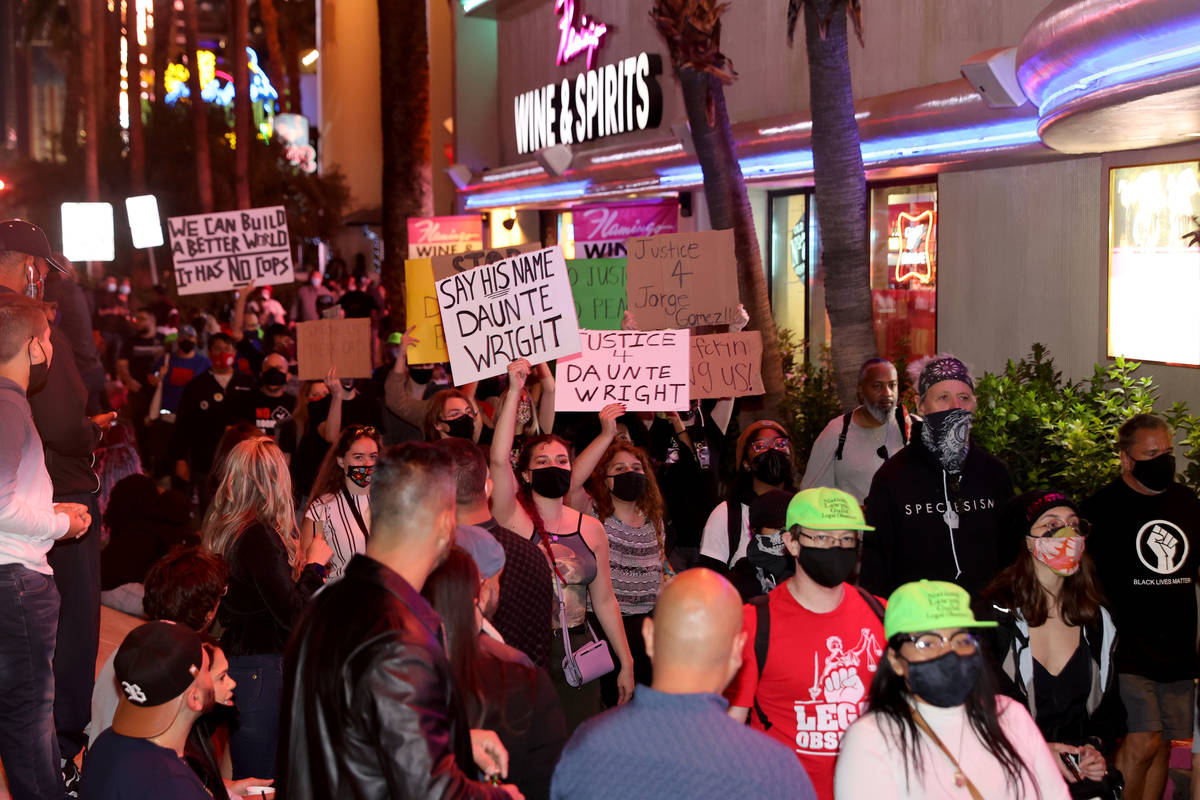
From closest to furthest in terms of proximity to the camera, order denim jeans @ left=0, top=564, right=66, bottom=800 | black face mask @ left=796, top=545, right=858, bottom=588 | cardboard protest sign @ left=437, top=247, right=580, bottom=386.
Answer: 1. black face mask @ left=796, top=545, right=858, bottom=588
2. denim jeans @ left=0, top=564, right=66, bottom=800
3. cardboard protest sign @ left=437, top=247, right=580, bottom=386

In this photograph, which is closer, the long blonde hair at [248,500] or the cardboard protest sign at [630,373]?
the long blonde hair at [248,500]

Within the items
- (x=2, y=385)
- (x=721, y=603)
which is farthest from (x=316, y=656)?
(x=2, y=385)

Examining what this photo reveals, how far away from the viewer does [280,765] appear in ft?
11.3

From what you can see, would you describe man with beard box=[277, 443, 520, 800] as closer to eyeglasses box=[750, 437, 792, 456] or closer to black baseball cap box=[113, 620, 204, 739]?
black baseball cap box=[113, 620, 204, 739]

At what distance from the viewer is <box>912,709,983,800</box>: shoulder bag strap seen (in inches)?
136

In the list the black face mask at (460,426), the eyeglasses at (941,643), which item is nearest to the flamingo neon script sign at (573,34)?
the black face mask at (460,426)

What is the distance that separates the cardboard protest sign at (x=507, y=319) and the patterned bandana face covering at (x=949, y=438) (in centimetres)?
245

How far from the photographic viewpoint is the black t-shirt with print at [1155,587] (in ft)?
19.7

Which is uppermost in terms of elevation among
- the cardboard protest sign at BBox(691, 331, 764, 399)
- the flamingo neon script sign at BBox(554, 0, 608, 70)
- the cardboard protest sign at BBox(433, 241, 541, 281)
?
the flamingo neon script sign at BBox(554, 0, 608, 70)

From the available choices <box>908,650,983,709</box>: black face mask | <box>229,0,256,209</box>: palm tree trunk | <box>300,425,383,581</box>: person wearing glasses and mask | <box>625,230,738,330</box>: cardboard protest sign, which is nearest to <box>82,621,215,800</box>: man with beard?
<box>300,425,383,581</box>: person wearing glasses and mask

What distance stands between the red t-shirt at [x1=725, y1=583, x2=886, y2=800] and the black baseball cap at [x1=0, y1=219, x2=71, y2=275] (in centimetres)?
392

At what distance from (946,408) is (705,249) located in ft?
13.0

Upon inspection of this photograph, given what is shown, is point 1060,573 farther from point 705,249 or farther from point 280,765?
→ point 705,249

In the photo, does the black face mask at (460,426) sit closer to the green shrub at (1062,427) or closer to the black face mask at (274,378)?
the green shrub at (1062,427)
